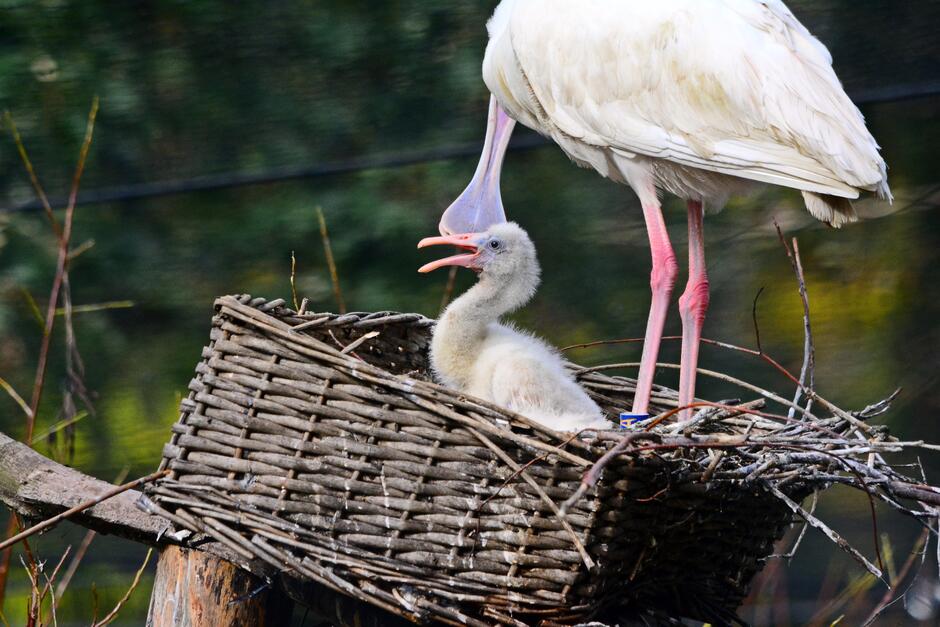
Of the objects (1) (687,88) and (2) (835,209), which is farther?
(1) (687,88)

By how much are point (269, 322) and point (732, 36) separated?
903 mm

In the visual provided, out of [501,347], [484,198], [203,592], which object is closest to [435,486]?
[203,592]

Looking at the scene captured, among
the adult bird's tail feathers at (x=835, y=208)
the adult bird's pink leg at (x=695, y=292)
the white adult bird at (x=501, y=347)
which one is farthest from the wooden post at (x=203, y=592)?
the adult bird's tail feathers at (x=835, y=208)

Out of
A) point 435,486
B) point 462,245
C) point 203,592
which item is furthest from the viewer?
point 462,245

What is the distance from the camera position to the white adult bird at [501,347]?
1791 millimetres

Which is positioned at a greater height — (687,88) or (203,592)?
(687,88)

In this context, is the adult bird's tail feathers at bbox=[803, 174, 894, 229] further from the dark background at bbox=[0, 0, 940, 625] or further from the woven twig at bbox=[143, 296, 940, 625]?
the dark background at bbox=[0, 0, 940, 625]

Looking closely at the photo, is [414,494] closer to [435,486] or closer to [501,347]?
[435,486]

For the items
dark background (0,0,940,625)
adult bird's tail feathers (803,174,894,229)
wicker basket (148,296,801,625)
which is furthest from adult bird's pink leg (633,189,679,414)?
dark background (0,0,940,625)

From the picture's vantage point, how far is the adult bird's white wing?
1804mm

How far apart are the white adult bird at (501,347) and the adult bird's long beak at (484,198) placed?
0.79ft

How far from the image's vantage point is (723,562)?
1.65m

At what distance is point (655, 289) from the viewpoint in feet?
6.85

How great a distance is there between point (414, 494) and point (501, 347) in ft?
1.78
